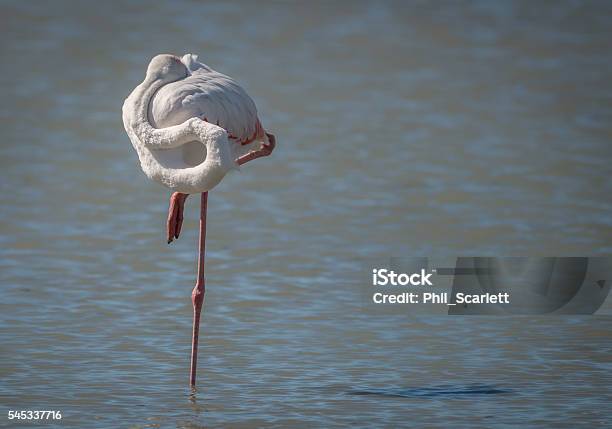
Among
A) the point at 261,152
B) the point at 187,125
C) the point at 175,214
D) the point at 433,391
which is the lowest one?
the point at 433,391

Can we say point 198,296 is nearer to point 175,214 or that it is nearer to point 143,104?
point 175,214

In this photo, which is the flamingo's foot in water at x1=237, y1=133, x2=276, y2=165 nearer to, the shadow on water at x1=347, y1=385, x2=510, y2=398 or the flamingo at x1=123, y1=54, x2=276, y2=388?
the flamingo at x1=123, y1=54, x2=276, y2=388

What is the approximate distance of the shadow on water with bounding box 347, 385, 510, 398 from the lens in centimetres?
857

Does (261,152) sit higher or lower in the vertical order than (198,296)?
higher

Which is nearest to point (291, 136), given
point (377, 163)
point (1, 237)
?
point (377, 163)

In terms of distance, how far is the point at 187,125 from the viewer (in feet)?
27.1

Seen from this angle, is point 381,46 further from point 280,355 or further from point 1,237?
point 280,355

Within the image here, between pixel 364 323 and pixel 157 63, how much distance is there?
2819 millimetres

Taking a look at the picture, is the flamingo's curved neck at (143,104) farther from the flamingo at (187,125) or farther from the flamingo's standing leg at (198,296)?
the flamingo's standing leg at (198,296)

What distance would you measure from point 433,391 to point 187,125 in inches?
80.9

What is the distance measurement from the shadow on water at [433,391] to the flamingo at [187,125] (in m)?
1.04

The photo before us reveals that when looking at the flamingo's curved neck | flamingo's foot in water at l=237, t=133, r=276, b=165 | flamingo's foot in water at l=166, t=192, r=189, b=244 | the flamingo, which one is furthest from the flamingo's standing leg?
the flamingo's curved neck

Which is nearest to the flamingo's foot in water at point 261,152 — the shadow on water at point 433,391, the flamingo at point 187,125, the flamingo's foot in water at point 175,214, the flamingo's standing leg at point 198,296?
the flamingo at point 187,125

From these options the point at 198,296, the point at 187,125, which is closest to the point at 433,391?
the point at 198,296
